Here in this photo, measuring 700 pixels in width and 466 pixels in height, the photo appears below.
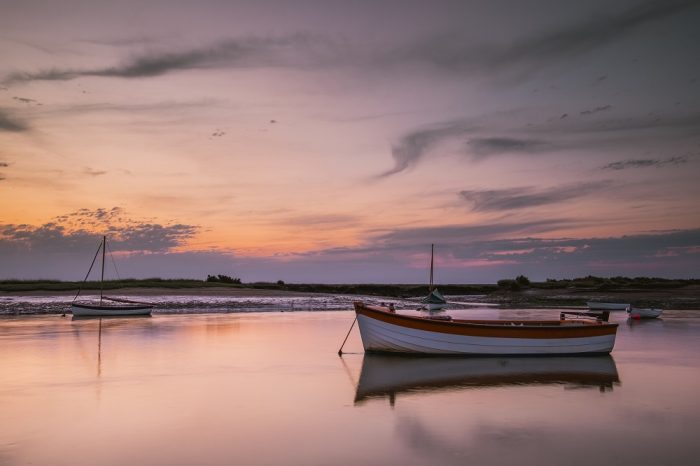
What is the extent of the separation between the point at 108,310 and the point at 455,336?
28.4m

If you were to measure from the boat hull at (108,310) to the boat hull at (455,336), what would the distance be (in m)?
24.4

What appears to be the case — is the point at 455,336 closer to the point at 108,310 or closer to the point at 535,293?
the point at 108,310

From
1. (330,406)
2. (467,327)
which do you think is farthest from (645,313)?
(330,406)

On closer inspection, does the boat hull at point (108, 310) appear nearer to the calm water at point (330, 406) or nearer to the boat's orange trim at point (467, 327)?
the calm water at point (330, 406)

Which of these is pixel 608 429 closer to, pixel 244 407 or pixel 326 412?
pixel 326 412

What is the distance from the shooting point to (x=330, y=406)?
→ 43.0ft

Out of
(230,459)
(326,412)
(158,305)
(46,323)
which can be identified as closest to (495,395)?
(326,412)

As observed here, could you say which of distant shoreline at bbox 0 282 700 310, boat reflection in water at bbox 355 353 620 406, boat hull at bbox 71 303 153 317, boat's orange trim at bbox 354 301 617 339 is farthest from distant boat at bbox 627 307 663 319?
boat hull at bbox 71 303 153 317

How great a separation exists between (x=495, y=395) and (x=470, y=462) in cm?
545

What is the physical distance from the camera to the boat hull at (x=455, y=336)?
19969mm

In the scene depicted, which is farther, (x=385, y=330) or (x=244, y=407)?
(x=385, y=330)

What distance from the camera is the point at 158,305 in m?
50.3

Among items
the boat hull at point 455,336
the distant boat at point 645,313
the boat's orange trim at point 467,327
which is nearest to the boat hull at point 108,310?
the boat hull at point 455,336

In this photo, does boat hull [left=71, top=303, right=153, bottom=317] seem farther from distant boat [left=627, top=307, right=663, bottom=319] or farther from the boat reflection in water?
distant boat [left=627, top=307, right=663, bottom=319]
